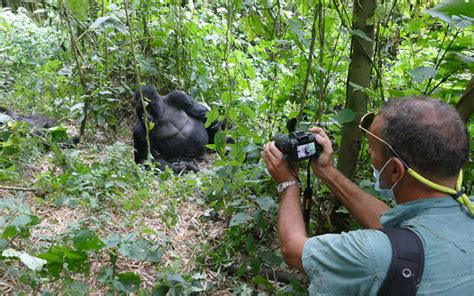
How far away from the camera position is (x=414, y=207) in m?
1.14

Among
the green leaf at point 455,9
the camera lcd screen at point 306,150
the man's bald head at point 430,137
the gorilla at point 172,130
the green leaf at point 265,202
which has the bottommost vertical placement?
the gorilla at point 172,130

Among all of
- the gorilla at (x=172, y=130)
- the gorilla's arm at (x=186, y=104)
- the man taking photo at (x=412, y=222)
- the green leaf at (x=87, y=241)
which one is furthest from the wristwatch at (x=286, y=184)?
the gorilla's arm at (x=186, y=104)

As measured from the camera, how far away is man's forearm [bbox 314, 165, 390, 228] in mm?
1537

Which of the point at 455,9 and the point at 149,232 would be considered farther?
the point at 149,232

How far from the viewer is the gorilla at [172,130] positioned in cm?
328

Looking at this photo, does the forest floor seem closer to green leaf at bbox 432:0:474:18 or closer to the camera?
the camera

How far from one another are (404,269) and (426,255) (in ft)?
0.22

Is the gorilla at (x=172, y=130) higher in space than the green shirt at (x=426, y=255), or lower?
lower

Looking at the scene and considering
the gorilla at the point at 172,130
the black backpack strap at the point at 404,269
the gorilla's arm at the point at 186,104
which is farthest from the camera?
the gorilla's arm at the point at 186,104

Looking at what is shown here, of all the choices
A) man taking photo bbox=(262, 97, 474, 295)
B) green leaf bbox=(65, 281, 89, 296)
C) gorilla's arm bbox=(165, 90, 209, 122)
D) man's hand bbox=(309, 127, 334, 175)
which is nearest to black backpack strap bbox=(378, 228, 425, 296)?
man taking photo bbox=(262, 97, 474, 295)

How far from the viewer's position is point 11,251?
1.27m

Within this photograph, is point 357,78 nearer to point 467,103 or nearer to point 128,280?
point 467,103

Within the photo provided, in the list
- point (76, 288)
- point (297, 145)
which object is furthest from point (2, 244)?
point (297, 145)

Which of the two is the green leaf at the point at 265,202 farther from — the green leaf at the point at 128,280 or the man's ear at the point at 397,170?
the man's ear at the point at 397,170
